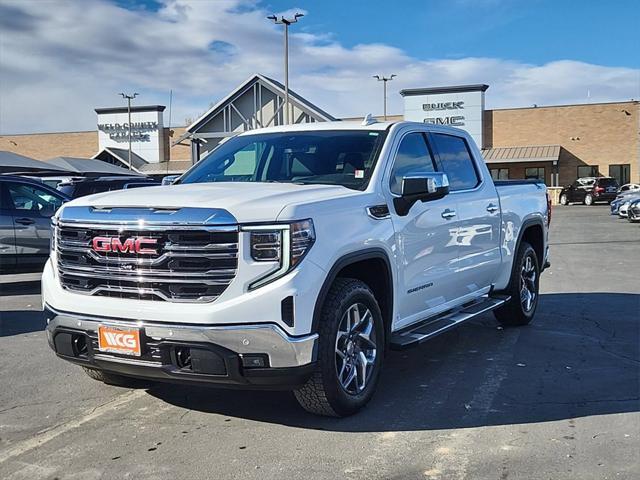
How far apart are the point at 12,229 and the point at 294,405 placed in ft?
23.5

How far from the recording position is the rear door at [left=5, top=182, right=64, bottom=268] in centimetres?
1046

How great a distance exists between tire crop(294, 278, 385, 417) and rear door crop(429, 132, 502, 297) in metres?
1.52

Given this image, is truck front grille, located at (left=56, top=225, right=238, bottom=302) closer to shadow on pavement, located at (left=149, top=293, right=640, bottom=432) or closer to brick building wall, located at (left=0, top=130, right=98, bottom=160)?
shadow on pavement, located at (left=149, top=293, right=640, bottom=432)

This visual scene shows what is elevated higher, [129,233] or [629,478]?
[129,233]

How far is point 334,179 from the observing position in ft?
17.0

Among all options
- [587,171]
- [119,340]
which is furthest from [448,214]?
[587,171]

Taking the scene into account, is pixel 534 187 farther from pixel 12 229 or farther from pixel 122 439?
pixel 12 229

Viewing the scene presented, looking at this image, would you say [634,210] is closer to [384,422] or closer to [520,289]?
[520,289]

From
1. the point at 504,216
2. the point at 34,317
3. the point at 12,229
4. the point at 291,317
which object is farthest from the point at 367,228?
the point at 12,229

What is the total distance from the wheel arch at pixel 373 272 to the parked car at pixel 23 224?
7001 millimetres

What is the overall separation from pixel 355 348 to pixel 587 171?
166 ft

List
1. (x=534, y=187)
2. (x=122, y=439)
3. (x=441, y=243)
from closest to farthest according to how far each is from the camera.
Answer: (x=122, y=439) → (x=441, y=243) → (x=534, y=187)

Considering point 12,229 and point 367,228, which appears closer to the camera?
point 367,228

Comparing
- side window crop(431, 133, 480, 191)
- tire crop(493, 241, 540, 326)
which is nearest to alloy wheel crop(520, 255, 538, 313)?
tire crop(493, 241, 540, 326)
